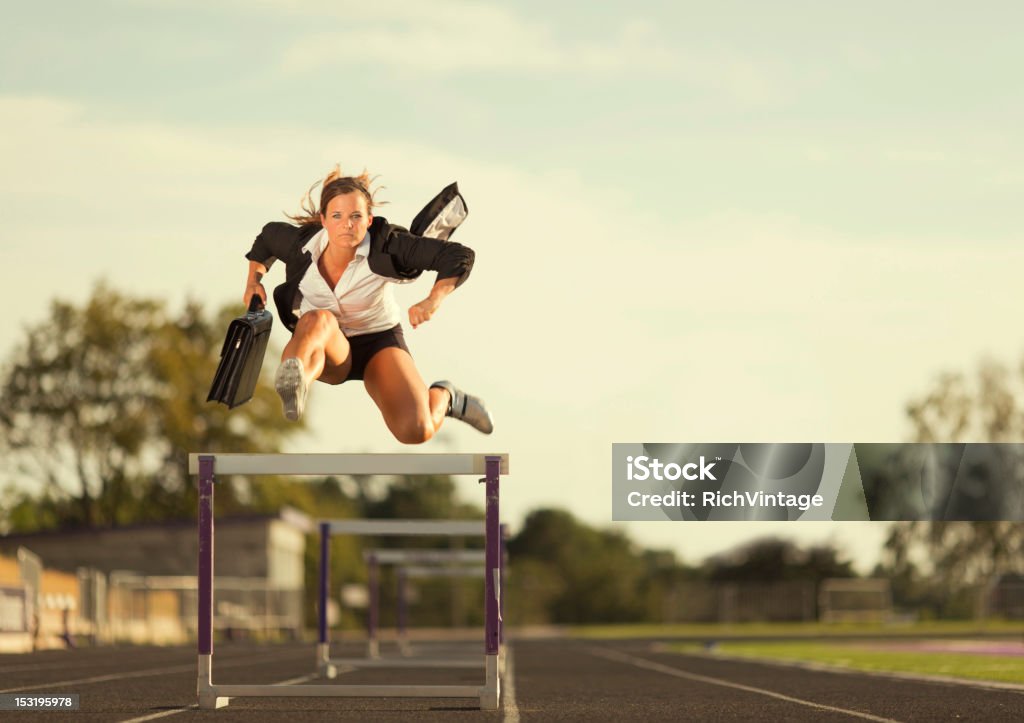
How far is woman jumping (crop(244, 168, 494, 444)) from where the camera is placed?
9.40m

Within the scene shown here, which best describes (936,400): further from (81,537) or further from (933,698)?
(933,698)

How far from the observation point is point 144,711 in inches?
471

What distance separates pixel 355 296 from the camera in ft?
31.8

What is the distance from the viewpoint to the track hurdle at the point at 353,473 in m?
11.1

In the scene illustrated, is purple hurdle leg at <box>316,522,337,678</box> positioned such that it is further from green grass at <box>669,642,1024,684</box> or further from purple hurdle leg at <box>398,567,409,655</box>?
purple hurdle leg at <box>398,567,409,655</box>

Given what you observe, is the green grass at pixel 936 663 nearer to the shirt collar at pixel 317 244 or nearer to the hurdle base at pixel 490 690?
the hurdle base at pixel 490 690

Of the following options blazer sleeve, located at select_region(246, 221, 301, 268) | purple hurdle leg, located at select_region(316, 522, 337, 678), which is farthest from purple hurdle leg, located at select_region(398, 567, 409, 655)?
blazer sleeve, located at select_region(246, 221, 301, 268)

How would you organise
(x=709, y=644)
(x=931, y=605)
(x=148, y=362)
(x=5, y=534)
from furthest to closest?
1. (x=931, y=605)
2. (x=148, y=362)
3. (x=5, y=534)
4. (x=709, y=644)

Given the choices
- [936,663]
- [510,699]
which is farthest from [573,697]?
[936,663]

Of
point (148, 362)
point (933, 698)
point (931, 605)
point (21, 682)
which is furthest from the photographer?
point (931, 605)

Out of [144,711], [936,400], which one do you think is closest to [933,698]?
[144,711]

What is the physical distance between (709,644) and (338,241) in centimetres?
2758

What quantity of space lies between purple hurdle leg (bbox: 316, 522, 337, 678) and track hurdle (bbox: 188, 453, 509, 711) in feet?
26.3

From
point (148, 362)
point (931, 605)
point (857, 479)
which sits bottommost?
point (931, 605)
